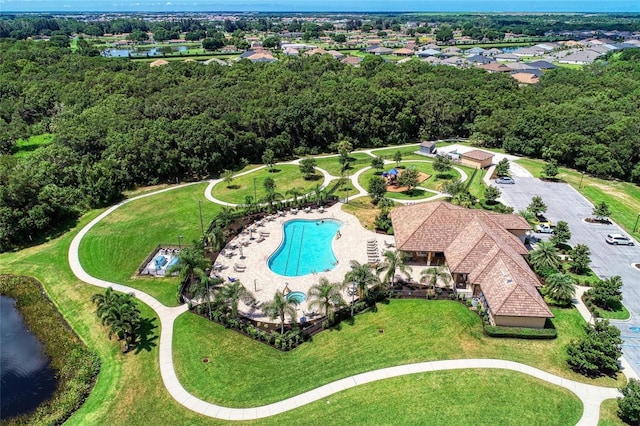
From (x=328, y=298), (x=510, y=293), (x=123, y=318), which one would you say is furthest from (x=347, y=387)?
(x=123, y=318)

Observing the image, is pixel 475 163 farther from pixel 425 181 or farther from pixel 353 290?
pixel 353 290

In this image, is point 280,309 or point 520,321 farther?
point 520,321

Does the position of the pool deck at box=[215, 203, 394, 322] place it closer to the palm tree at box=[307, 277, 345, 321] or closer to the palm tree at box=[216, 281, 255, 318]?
the palm tree at box=[216, 281, 255, 318]

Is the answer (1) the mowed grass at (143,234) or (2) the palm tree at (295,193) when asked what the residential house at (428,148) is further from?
(1) the mowed grass at (143,234)

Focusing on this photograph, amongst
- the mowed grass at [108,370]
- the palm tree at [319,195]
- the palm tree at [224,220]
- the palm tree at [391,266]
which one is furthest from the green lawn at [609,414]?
the palm tree at [224,220]

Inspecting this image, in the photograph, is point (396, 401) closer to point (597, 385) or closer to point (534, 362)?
point (534, 362)

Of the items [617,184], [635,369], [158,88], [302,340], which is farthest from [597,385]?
[158,88]
